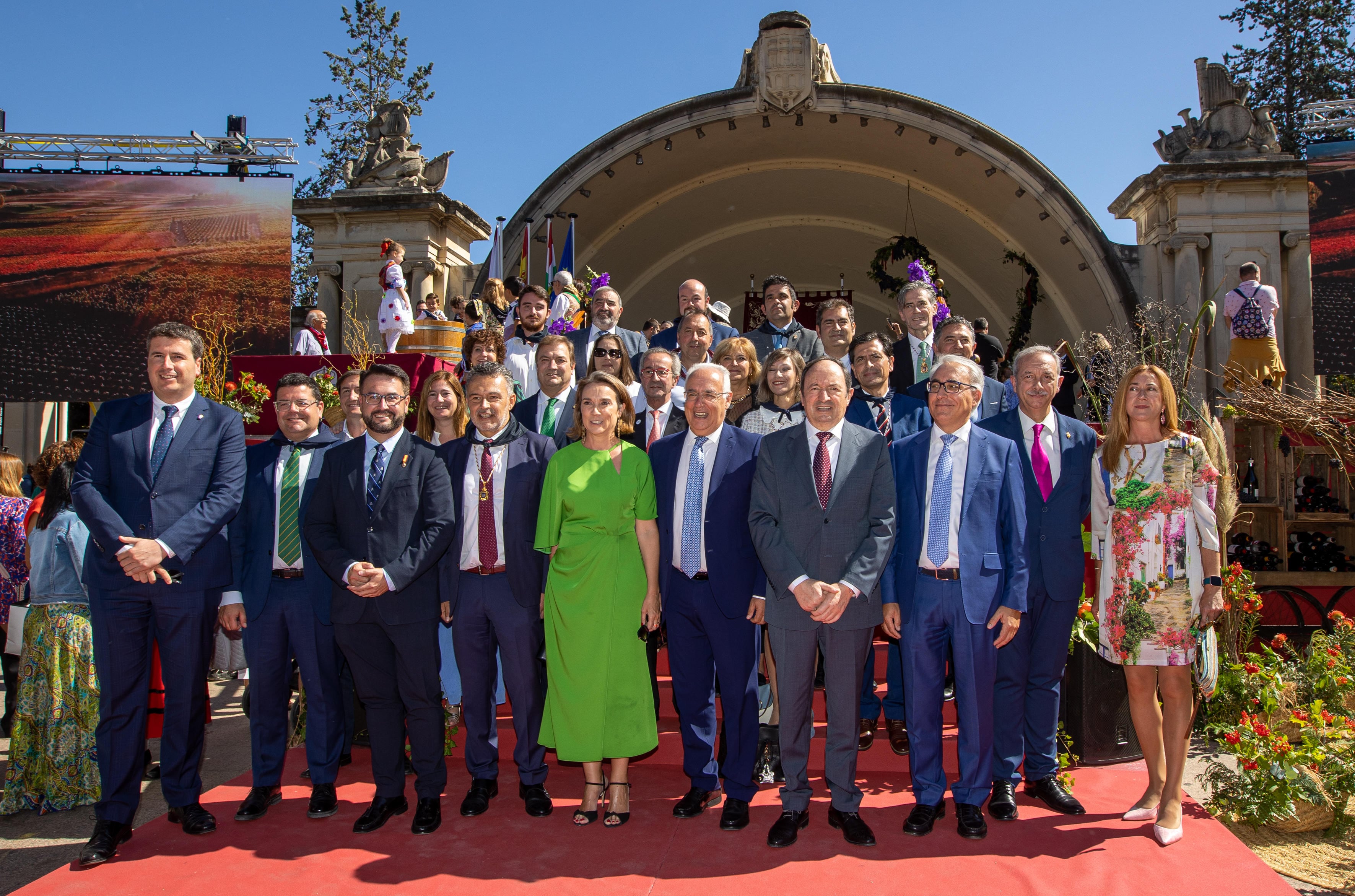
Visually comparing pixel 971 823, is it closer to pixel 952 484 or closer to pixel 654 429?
pixel 952 484

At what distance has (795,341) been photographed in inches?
216

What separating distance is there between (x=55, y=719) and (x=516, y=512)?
2737 mm

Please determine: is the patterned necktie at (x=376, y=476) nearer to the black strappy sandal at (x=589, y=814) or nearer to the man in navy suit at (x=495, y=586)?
the man in navy suit at (x=495, y=586)

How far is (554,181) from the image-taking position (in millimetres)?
12391

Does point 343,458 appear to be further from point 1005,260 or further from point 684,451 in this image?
point 1005,260

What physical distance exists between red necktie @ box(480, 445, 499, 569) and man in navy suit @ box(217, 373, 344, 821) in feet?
2.46

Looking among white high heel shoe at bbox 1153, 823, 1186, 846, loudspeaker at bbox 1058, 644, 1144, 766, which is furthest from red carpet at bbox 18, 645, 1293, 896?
loudspeaker at bbox 1058, 644, 1144, 766

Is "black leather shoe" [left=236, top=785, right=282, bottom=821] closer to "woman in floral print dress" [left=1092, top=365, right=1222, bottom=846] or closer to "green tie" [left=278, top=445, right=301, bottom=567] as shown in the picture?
"green tie" [left=278, top=445, right=301, bottom=567]

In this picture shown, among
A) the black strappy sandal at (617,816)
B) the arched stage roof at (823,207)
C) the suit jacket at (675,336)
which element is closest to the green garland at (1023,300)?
the arched stage roof at (823,207)

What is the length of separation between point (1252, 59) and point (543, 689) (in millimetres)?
26587

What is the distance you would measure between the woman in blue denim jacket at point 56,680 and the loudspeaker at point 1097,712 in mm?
4862

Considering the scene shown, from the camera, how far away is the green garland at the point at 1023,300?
1388 cm

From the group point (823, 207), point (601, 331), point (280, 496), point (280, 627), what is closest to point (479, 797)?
point (280, 627)

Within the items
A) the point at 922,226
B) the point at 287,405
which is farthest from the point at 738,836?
the point at 922,226
